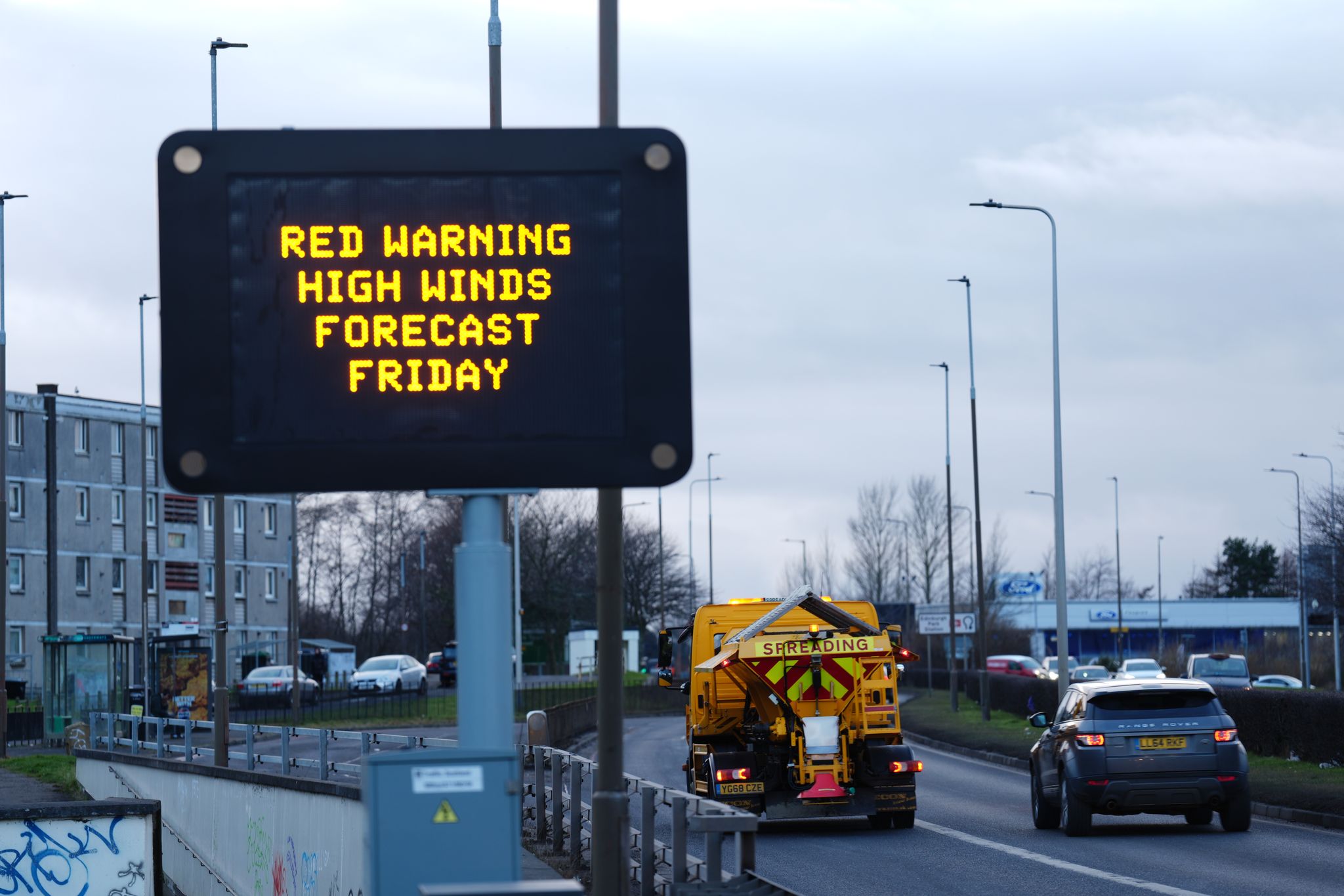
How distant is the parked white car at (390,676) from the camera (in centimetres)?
7356

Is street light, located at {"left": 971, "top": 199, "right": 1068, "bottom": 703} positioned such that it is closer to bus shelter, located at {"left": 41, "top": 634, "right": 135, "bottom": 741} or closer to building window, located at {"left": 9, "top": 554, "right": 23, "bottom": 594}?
bus shelter, located at {"left": 41, "top": 634, "right": 135, "bottom": 741}

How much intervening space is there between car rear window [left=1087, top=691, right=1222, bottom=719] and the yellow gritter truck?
2.20 metres

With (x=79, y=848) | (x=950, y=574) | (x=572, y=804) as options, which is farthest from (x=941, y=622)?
(x=79, y=848)

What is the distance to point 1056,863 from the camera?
59.7 feet

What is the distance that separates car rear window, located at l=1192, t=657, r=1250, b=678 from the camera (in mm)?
52594

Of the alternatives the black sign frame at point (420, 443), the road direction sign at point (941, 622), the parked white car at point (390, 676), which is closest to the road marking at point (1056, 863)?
the black sign frame at point (420, 443)

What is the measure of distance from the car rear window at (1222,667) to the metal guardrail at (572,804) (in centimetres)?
2830

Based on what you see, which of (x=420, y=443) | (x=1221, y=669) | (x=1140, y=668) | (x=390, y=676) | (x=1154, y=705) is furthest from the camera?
(x=390, y=676)

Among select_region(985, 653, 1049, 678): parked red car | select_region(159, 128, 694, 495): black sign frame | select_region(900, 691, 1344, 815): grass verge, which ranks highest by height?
select_region(159, 128, 694, 495): black sign frame

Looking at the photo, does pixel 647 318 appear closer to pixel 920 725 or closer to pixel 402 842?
pixel 402 842

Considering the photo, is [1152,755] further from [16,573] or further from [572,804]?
[16,573]

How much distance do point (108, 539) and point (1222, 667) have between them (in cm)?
5426

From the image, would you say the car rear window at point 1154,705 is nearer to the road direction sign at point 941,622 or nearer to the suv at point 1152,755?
the suv at point 1152,755

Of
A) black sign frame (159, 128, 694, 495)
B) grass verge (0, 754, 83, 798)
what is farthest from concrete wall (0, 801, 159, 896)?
grass verge (0, 754, 83, 798)
